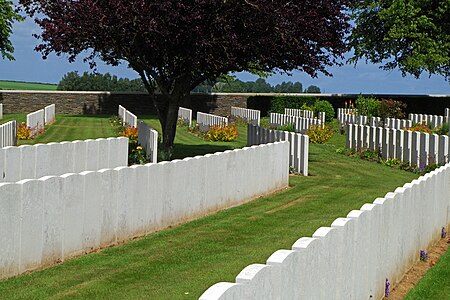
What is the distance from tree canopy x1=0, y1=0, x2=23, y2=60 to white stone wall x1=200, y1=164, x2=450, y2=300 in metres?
48.2

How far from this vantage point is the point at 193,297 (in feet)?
26.9

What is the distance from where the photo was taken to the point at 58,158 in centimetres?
1611

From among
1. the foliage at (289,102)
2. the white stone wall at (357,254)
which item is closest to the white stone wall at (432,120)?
the foliage at (289,102)

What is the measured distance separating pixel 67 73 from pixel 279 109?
44503 millimetres

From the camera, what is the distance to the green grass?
8.85m

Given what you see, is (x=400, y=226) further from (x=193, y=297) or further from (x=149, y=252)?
(x=149, y=252)

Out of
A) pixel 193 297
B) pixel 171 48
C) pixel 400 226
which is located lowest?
pixel 193 297

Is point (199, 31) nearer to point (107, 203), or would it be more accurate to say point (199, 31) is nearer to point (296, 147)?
point (296, 147)

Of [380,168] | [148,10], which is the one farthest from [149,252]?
[380,168]

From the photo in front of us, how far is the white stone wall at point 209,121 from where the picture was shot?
35.1 m

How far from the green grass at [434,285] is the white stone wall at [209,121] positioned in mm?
24547

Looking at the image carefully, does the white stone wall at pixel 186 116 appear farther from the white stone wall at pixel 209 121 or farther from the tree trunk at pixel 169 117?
the tree trunk at pixel 169 117

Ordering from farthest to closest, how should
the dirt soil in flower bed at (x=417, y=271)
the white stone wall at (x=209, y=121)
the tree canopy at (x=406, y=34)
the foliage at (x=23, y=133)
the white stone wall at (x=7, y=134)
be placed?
the tree canopy at (x=406, y=34) → the white stone wall at (x=209, y=121) → the foliage at (x=23, y=133) → the white stone wall at (x=7, y=134) → the dirt soil in flower bed at (x=417, y=271)

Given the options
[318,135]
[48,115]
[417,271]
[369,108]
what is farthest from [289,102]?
[417,271]
